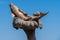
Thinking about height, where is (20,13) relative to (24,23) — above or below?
above

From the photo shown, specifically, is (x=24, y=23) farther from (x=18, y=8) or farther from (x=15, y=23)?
(x=18, y=8)

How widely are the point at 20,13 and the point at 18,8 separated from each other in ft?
0.82

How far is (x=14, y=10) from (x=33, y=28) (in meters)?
0.95

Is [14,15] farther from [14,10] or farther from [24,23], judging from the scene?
[24,23]

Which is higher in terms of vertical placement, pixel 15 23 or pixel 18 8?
pixel 18 8

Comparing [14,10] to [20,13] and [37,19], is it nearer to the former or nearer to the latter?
[20,13]

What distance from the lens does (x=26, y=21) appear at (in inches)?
336

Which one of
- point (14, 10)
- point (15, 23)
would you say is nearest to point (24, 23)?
point (15, 23)

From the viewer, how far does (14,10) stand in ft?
30.1

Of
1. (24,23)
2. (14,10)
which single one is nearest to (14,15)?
(14,10)

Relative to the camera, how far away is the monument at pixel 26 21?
335 inches

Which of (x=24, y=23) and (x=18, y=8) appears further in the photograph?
(x=18, y=8)

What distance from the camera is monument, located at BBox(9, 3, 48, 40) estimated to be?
851cm

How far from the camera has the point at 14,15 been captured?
29.9 ft
